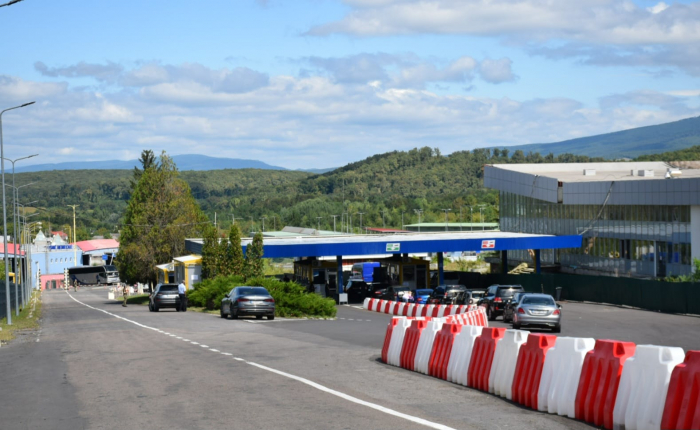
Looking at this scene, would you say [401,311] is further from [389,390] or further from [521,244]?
[389,390]

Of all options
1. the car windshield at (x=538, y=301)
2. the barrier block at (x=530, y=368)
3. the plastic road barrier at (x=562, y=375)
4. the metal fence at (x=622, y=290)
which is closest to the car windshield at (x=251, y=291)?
the car windshield at (x=538, y=301)

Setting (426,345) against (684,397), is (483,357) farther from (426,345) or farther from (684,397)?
(684,397)

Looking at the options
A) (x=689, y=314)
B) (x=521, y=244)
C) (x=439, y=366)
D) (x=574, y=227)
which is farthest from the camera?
(x=574, y=227)

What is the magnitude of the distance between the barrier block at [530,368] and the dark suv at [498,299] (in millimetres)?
27016

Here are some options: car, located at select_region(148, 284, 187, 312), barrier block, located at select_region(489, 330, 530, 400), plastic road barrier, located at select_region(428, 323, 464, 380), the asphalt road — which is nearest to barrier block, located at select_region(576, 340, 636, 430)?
the asphalt road

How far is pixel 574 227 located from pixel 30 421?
61.7 meters

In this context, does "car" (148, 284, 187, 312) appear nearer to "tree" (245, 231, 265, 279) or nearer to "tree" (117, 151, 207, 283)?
"tree" (245, 231, 265, 279)

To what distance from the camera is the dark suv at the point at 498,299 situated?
39.0 m

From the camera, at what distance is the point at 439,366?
15070 mm

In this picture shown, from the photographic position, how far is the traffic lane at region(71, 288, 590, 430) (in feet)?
34.4

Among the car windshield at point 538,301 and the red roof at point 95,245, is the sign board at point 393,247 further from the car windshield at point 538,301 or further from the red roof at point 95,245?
the red roof at point 95,245

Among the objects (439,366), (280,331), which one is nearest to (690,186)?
Answer: (280,331)

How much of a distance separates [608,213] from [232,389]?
54673mm

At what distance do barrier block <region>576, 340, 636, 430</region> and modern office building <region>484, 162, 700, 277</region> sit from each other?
151ft
